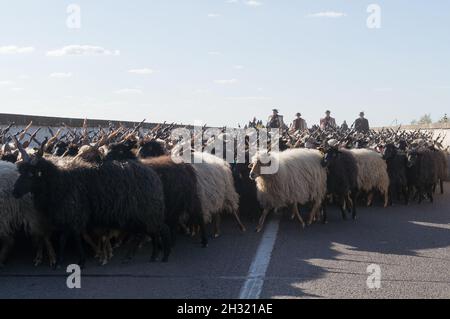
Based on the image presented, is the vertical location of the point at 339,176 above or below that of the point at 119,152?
below

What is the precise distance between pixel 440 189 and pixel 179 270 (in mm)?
11796

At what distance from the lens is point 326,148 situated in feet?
38.6

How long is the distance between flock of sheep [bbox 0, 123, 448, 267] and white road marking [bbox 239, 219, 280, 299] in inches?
21.4

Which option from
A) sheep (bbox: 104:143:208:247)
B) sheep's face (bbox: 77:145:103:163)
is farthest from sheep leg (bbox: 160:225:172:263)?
sheep's face (bbox: 77:145:103:163)

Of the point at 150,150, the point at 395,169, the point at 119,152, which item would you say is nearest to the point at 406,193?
the point at 395,169

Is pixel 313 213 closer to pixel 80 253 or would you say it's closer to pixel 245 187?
pixel 245 187

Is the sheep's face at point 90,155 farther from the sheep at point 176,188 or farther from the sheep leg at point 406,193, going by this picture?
the sheep leg at point 406,193

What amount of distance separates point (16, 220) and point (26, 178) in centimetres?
67

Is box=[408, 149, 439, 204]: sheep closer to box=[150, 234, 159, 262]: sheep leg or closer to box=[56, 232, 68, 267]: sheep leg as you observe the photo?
box=[150, 234, 159, 262]: sheep leg

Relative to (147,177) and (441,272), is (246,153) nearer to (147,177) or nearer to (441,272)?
(147,177)

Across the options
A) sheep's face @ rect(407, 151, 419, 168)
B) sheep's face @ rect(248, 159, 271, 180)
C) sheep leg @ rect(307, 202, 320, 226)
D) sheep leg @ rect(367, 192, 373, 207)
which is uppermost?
sheep's face @ rect(248, 159, 271, 180)

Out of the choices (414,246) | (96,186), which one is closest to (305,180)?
(414,246)

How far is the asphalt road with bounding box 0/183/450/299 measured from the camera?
6.17 metres

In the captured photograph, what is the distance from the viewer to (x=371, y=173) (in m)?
13.0
